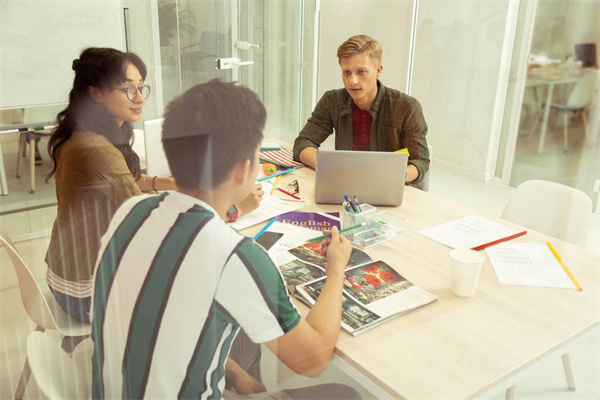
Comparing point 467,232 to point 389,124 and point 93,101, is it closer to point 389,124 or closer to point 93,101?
point 389,124

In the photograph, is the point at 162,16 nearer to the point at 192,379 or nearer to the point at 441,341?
the point at 192,379

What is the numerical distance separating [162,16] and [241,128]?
24 cm

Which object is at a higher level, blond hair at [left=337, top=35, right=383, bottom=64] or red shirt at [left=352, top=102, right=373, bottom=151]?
blond hair at [left=337, top=35, right=383, bottom=64]

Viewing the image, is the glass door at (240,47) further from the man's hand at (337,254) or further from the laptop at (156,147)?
the man's hand at (337,254)

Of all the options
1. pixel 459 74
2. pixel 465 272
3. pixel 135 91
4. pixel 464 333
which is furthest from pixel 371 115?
pixel 135 91

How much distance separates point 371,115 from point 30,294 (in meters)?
1.33

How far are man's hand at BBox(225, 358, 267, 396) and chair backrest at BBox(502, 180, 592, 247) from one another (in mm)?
951

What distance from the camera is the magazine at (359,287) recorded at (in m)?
0.97

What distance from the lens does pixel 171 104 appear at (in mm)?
733

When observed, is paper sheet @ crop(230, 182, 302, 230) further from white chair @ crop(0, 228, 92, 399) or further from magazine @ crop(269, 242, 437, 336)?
white chair @ crop(0, 228, 92, 399)

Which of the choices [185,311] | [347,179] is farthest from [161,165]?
[347,179]

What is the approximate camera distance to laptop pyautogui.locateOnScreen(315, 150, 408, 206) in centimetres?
149

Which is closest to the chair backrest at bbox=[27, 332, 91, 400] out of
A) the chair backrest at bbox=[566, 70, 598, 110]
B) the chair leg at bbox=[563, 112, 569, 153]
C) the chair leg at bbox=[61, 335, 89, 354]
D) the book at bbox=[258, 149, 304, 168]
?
the chair leg at bbox=[61, 335, 89, 354]

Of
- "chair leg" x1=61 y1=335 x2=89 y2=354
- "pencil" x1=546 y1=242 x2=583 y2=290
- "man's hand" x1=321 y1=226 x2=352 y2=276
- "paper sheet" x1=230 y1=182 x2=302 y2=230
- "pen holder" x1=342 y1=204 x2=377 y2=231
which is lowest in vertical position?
"chair leg" x1=61 y1=335 x2=89 y2=354
